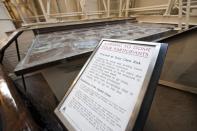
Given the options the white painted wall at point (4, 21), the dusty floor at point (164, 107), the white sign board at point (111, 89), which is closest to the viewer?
the white sign board at point (111, 89)

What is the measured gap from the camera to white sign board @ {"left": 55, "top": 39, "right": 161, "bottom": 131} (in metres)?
0.46

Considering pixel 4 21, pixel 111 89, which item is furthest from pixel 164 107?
pixel 4 21

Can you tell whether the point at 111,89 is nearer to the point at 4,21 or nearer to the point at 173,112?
the point at 173,112

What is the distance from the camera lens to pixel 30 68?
81cm

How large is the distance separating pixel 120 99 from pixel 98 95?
0.12m

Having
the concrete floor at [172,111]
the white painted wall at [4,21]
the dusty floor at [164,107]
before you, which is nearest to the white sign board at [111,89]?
the dusty floor at [164,107]

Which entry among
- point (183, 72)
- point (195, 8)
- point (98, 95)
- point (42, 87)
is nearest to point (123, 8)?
point (195, 8)

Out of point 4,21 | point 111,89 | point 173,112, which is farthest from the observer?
point 4,21

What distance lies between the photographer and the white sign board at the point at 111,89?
459mm

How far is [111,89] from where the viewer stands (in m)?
0.54

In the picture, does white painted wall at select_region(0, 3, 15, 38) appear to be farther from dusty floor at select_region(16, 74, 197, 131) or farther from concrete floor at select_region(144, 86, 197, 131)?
concrete floor at select_region(144, 86, 197, 131)

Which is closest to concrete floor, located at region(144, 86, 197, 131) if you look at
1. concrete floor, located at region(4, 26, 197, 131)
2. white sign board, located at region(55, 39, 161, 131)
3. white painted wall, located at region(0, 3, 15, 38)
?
concrete floor, located at region(4, 26, 197, 131)

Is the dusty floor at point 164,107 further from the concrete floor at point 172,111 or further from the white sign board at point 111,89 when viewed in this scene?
the white sign board at point 111,89

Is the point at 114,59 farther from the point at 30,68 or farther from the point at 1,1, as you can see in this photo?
the point at 1,1
